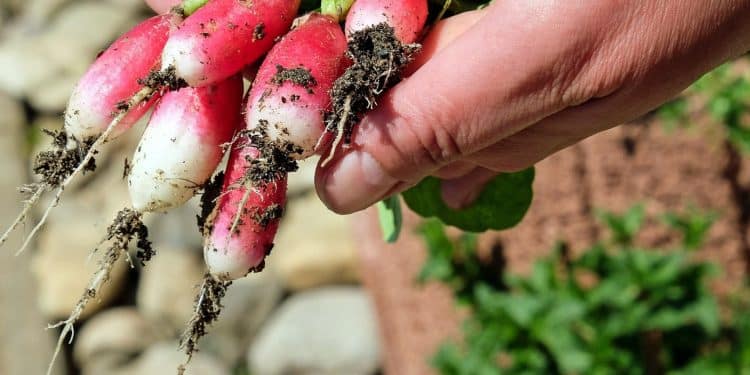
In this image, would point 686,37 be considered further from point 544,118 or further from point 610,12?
point 544,118

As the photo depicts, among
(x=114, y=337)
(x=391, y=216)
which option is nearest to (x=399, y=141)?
(x=391, y=216)

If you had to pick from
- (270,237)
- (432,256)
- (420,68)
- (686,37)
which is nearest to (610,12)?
(686,37)

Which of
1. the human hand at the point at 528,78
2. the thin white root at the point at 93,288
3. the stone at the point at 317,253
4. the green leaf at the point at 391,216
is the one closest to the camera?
the human hand at the point at 528,78

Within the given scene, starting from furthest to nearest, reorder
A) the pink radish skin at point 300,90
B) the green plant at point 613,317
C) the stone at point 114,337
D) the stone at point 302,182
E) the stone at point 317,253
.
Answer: the stone at point 302,182 → the stone at point 114,337 → the stone at point 317,253 → the green plant at point 613,317 → the pink radish skin at point 300,90

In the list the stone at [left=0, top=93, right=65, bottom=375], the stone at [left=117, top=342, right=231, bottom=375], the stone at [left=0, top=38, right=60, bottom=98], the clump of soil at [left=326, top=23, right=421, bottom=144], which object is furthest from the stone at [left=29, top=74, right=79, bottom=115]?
the clump of soil at [left=326, top=23, right=421, bottom=144]

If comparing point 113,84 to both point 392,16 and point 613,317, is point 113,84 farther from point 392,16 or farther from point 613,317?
point 613,317

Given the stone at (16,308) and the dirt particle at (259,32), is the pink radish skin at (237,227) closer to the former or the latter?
the dirt particle at (259,32)

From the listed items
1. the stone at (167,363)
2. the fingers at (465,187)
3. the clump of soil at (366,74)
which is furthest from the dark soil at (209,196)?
the stone at (167,363)
